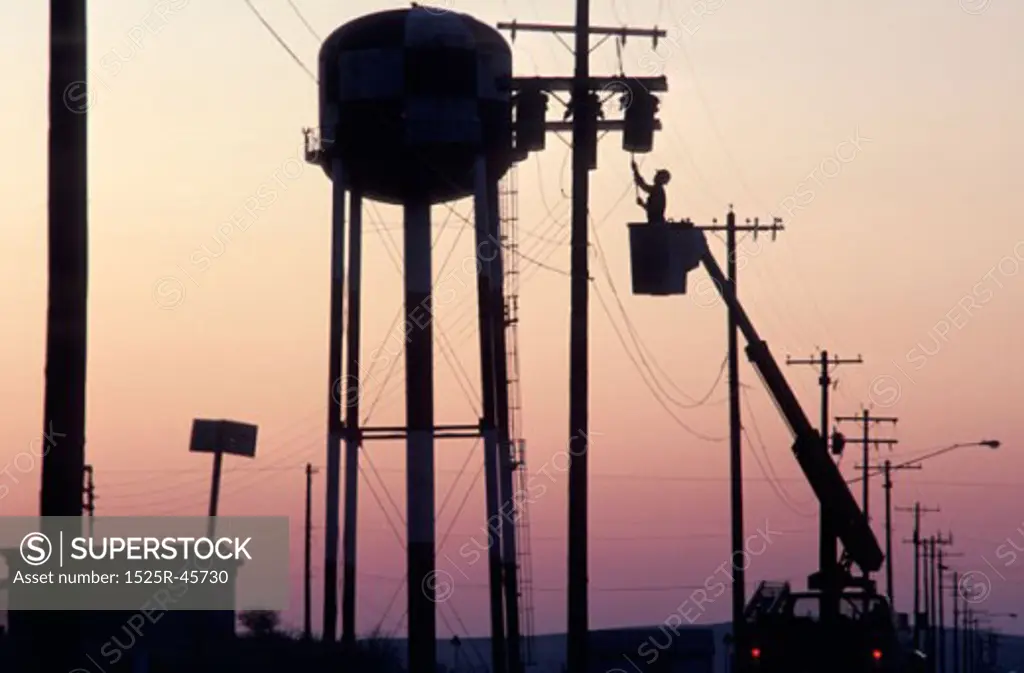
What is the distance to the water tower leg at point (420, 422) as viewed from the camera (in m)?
44.1

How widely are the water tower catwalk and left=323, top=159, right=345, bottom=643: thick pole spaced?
3 centimetres

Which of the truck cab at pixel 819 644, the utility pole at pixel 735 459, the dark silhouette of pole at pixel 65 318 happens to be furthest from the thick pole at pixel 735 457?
the dark silhouette of pole at pixel 65 318

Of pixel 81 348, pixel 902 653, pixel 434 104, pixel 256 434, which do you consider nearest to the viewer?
pixel 81 348

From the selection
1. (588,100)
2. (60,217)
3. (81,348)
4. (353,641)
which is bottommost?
(353,641)

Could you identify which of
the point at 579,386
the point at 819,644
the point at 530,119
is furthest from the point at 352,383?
the point at 819,644

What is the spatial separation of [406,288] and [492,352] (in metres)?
2.57

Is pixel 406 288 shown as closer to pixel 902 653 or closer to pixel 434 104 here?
pixel 434 104

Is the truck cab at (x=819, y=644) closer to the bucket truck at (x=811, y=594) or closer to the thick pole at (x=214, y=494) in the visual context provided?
the bucket truck at (x=811, y=594)

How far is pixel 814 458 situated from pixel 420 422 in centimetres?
1433

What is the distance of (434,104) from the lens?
143ft

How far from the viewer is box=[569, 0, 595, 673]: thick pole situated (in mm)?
30688

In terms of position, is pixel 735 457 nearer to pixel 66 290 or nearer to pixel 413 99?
pixel 413 99

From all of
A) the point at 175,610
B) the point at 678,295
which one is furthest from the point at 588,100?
the point at 175,610

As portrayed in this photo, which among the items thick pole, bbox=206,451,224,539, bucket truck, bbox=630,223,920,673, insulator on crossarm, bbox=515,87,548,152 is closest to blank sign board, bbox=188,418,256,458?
thick pole, bbox=206,451,224,539
